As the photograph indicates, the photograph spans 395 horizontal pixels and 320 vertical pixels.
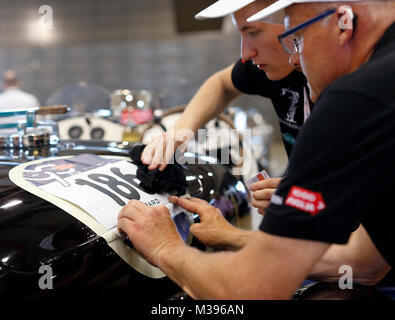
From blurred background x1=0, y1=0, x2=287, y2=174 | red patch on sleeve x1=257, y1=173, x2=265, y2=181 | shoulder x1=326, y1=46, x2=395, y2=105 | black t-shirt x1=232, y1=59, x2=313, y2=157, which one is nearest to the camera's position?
shoulder x1=326, y1=46, x2=395, y2=105

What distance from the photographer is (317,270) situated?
1.12m

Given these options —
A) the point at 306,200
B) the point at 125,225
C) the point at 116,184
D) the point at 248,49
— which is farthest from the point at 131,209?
the point at 248,49

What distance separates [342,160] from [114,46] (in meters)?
8.65

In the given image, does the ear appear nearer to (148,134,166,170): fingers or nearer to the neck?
the neck

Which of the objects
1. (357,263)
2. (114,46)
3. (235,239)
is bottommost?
(357,263)

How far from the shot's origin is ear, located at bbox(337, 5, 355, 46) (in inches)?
30.7

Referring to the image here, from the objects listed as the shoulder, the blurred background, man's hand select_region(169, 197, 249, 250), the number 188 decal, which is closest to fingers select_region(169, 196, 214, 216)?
man's hand select_region(169, 197, 249, 250)

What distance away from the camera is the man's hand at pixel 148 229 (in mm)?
958

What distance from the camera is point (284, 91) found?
164 cm

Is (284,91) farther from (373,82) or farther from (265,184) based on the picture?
(373,82)

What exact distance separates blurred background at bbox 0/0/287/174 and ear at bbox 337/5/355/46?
790cm

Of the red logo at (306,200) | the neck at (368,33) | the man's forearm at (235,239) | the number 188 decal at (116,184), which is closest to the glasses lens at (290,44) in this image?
the neck at (368,33)

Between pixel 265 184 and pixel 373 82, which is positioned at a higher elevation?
pixel 373 82

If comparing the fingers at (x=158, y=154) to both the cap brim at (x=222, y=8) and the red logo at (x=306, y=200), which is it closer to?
the cap brim at (x=222, y=8)
